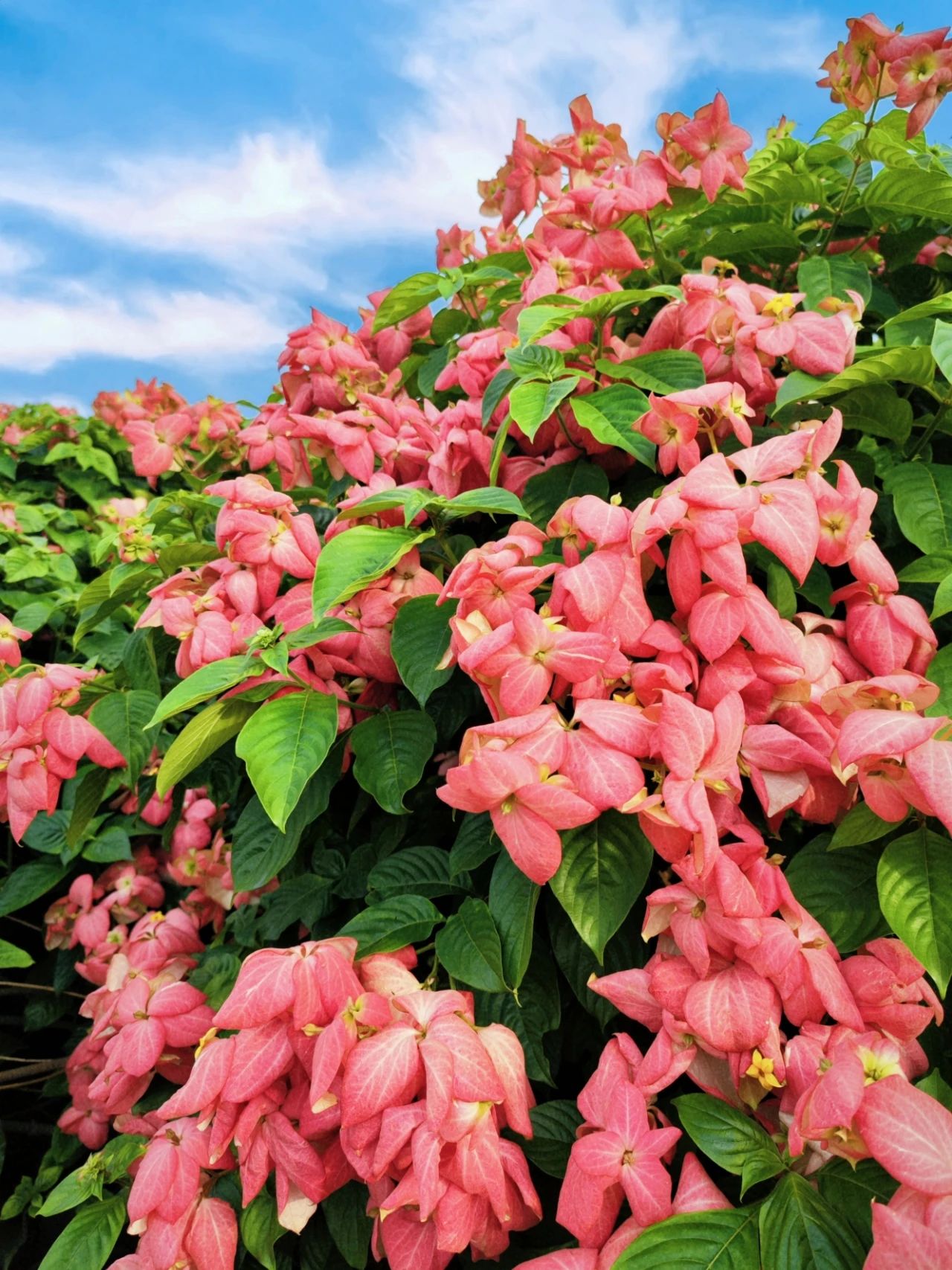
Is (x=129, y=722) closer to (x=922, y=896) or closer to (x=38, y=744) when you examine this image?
(x=38, y=744)

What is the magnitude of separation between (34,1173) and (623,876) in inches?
93.4

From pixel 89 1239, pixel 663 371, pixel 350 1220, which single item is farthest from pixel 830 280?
pixel 89 1239

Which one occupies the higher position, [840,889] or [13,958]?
[840,889]

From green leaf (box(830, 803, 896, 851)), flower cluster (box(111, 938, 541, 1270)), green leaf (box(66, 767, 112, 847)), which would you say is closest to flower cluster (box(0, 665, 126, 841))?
green leaf (box(66, 767, 112, 847))

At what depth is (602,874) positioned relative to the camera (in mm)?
826

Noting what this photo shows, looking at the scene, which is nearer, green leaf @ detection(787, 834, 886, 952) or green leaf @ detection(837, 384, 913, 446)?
green leaf @ detection(787, 834, 886, 952)

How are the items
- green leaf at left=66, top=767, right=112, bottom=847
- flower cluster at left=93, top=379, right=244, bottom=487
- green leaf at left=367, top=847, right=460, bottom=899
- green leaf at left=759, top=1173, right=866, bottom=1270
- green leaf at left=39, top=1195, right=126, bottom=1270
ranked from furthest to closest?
flower cluster at left=93, top=379, right=244, bottom=487 < green leaf at left=66, top=767, right=112, bottom=847 < green leaf at left=39, top=1195, right=126, bottom=1270 < green leaf at left=367, top=847, right=460, bottom=899 < green leaf at left=759, top=1173, right=866, bottom=1270

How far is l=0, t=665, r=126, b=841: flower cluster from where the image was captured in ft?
4.33

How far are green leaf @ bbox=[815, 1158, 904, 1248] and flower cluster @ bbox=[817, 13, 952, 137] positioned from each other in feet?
4.29

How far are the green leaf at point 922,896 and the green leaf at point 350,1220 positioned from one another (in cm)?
67

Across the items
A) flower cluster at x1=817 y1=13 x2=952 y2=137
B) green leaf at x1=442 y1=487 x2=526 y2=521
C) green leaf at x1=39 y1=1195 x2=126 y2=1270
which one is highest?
flower cluster at x1=817 y1=13 x2=952 y2=137

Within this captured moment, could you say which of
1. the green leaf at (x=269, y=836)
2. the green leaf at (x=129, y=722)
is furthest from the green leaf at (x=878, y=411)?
the green leaf at (x=129, y=722)

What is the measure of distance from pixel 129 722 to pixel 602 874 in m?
0.85

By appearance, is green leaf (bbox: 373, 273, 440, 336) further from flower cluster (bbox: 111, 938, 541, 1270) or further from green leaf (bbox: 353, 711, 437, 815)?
flower cluster (bbox: 111, 938, 541, 1270)
